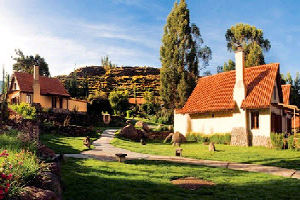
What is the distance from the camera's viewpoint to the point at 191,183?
10406mm

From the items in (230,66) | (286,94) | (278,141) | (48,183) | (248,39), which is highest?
(248,39)

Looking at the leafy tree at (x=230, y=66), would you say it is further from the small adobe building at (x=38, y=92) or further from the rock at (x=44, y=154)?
the rock at (x=44, y=154)

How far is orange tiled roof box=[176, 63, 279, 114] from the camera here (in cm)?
2509

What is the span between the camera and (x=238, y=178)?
1158 centimetres

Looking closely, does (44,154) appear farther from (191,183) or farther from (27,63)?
(27,63)

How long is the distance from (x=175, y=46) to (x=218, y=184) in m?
28.0

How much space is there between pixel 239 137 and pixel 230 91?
189 inches

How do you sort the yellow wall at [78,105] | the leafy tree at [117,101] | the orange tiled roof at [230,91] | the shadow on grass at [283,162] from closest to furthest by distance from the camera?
the shadow on grass at [283,162] < the orange tiled roof at [230,91] < the yellow wall at [78,105] < the leafy tree at [117,101]

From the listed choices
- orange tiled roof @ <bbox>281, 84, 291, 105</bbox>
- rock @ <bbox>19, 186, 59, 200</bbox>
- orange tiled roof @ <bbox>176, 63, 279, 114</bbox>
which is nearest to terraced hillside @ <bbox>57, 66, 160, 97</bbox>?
orange tiled roof @ <bbox>281, 84, 291, 105</bbox>

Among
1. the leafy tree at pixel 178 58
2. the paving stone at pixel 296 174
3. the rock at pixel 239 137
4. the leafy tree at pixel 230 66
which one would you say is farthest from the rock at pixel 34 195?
the leafy tree at pixel 230 66

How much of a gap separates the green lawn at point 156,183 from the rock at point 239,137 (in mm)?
12652

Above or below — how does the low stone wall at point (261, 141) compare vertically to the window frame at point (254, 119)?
below

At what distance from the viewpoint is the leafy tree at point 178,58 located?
3666 centimetres

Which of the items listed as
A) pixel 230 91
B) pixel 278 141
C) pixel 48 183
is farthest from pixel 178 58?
pixel 48 183
